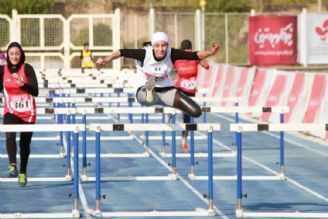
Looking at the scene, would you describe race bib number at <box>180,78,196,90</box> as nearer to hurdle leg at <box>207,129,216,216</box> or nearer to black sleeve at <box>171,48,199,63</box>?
black sleeve at <box>171,48,199,63</box>

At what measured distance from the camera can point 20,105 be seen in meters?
16.3

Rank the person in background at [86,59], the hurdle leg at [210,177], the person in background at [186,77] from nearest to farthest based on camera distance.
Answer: the hurdle leg at [210,177]
the person in background at [186,77]
the person in background at [86,59]

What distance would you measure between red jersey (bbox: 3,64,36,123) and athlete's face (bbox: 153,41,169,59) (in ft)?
6.10

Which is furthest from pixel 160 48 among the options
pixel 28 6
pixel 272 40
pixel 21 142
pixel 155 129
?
pixel 28 6

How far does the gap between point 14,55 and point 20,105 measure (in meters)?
0.65

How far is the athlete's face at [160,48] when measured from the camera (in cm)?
1538

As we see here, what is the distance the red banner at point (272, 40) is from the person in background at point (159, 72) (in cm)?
3653

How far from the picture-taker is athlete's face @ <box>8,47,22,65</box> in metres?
16.2

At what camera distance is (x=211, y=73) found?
3897 centimetres

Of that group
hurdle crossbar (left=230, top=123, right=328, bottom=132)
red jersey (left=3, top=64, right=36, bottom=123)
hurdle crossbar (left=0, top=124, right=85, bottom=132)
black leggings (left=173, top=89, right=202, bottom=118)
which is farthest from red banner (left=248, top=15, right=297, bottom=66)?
hurdle crossbar (left=0, top=124, right=85, bottom=132)

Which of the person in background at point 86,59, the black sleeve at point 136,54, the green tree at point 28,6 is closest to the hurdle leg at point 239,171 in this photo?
the black sleeve at point 136,54

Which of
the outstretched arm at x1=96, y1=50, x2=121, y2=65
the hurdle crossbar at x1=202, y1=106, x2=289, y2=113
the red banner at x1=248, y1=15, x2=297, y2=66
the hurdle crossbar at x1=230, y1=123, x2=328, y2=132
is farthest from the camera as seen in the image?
the red banner at x1=248, y1=15, x2=297, y2=66

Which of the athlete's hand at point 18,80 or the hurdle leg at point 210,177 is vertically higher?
the athlete's hand at point 18,80

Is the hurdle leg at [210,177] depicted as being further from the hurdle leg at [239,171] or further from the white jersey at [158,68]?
the white jersey at [158,68]
